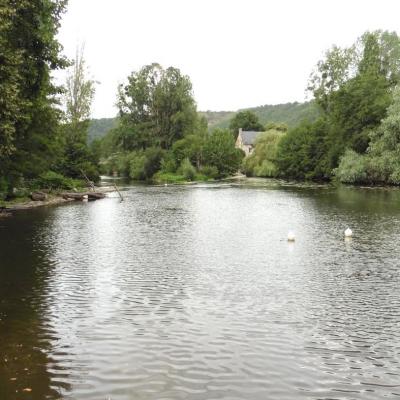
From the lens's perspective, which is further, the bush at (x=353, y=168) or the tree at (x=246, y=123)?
the tree at (x=246, y=123)

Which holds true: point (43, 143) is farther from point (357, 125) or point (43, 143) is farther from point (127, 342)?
point (357, 125)

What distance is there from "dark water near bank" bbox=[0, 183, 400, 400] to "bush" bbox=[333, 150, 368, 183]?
44033 millimetres

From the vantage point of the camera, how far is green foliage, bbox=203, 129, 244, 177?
10569 cm

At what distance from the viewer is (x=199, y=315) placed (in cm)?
1345

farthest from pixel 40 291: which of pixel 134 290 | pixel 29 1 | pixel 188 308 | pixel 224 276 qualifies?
pixel 29 1

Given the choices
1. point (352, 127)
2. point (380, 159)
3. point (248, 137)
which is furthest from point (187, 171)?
point (248, 137)

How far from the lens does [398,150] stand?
62281 millimetres

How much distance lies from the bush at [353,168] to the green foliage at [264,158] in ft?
114

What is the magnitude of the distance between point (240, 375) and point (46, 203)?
3923 centimetres

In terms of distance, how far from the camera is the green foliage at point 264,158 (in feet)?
364

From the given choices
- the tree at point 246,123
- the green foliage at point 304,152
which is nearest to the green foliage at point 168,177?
the green foliage at point 304,152

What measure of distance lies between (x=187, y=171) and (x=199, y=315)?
8336cm

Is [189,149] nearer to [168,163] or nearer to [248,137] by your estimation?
[168,163]

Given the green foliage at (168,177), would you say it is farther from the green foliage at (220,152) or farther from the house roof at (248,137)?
the house roof at (248,137)
